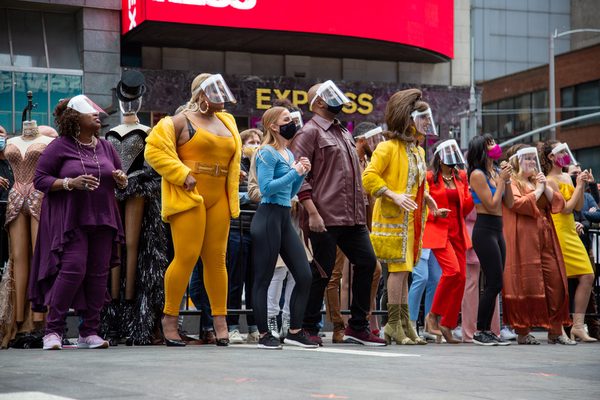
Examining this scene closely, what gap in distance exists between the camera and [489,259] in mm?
7480

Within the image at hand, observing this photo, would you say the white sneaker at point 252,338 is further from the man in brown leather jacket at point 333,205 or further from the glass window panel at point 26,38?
the glass window panel at point 26,38

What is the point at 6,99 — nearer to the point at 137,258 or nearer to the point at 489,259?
the point at 137,258

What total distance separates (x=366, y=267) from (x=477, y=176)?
1721 mm

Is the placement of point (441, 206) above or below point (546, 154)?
below

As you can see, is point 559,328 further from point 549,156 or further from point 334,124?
point 334,124

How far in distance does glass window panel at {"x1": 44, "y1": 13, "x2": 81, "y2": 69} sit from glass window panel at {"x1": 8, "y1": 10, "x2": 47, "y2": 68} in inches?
9.2

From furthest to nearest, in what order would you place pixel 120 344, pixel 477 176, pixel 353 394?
1. pixel 477 176
2. pixel 120 344
3. pixel 353 394

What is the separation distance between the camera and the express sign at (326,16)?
21375mm

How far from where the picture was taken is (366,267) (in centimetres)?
658

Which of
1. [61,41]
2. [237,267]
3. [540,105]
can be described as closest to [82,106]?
[237,267]

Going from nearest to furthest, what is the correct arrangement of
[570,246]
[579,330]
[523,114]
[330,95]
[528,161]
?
[330,95]
[528,161]
[579,330]
[570,246]
[523,114]

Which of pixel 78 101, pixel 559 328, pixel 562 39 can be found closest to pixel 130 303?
pixel 78 101

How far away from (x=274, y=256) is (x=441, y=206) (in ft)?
7.63

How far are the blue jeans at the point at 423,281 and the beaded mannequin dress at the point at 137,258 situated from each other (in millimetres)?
2524
